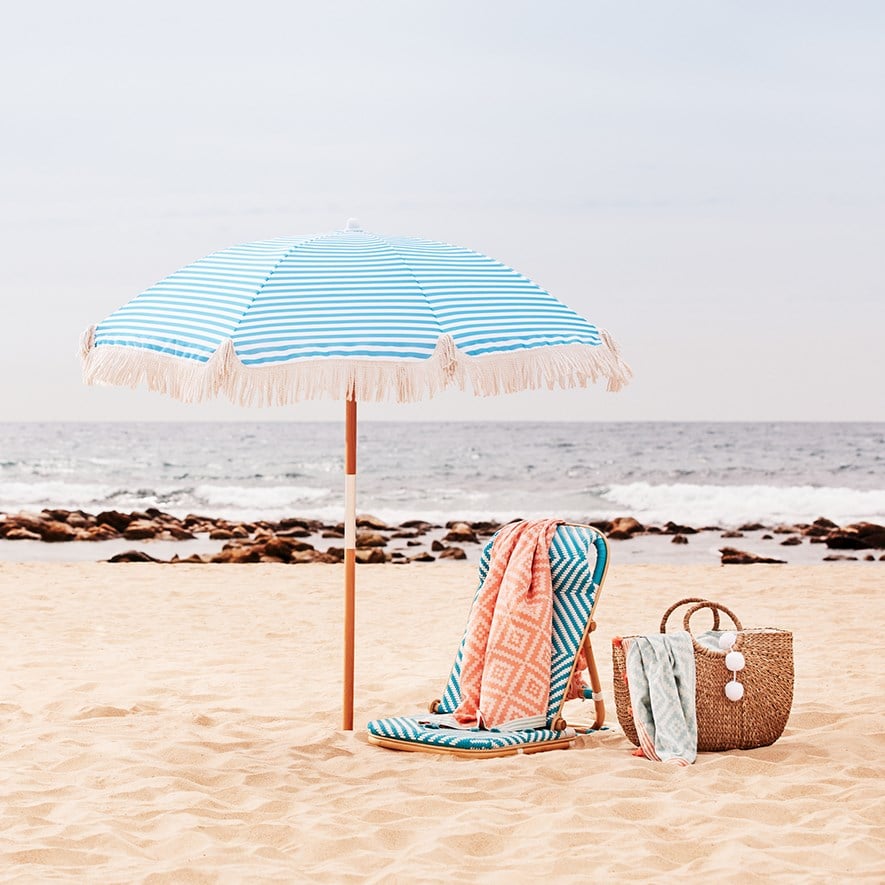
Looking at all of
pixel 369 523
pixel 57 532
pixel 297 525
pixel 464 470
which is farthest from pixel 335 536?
pixel 464 470

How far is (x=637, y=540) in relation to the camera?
671 inches

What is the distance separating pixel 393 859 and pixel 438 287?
2019 millimetres

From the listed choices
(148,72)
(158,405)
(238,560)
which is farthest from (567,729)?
(158,405)

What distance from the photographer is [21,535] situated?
54.8 ft

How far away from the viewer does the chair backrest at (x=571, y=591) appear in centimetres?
511

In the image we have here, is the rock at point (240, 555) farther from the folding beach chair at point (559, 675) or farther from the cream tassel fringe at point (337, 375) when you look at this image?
the cream tassel fringe at point (337, 375)

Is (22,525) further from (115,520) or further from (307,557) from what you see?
(307,557)

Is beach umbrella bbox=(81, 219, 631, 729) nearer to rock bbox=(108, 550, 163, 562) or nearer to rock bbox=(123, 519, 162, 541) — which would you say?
rock bbox=(108, 550, 163, 562)

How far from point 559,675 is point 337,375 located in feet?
5.72

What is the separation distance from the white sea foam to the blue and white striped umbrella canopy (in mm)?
17489

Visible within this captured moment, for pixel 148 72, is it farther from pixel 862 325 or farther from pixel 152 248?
pixel 862 325

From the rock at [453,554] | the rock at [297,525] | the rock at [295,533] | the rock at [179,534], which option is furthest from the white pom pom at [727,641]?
the rock at [297,525]

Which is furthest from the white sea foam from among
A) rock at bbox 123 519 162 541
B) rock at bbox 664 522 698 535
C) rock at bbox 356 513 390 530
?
rock at bbox 123 519 162 541

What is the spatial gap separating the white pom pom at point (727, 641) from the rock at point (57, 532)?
13.0m
